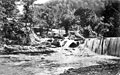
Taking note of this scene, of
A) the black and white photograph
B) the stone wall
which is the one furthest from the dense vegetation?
the stone wall

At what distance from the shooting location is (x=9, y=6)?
109 ft

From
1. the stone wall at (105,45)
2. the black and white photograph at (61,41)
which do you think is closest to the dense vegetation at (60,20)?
the black and white photograph at (61,41)

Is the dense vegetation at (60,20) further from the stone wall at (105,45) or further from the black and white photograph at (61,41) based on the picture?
the stone wall at (105,45)

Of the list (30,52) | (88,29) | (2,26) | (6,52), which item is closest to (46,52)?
(30,52)

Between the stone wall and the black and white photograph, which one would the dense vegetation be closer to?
the black and white photograph

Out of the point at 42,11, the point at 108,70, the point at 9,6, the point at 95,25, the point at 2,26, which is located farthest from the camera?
the point at 42,11

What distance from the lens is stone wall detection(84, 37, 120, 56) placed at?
2130 centimetres

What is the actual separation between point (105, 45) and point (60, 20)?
16.5 metres

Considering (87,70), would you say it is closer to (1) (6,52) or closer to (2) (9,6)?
(1) (6,52)

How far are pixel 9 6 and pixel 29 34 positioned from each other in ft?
23.2

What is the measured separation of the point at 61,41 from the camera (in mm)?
27031

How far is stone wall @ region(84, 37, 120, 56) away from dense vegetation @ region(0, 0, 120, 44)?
788 cm

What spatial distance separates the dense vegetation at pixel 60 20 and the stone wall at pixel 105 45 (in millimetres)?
7876

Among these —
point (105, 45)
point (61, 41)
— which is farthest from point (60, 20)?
point (105, 45)
